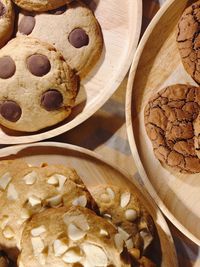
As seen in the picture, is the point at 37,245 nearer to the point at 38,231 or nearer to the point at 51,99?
the point at 38,231

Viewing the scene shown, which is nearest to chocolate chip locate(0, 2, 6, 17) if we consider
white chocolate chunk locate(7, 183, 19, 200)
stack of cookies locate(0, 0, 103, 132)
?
stack of cookies locate(0, 0, 103, 132)

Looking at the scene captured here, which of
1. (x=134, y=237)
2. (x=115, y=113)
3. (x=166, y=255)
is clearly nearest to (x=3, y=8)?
(x=115, y=113)

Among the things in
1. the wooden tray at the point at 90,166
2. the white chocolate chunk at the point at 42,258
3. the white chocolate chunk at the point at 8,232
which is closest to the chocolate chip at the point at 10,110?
the wooden tray at the point at 90,166

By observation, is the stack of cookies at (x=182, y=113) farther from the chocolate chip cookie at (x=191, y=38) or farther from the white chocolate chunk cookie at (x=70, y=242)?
the white chocolate chunk cookie at (x=70, y=242)

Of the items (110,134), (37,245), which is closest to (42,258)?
(37,245)

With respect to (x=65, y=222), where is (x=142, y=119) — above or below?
above

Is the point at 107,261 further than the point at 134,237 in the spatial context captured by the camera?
No

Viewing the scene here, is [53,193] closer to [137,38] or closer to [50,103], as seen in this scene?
[50,103]
